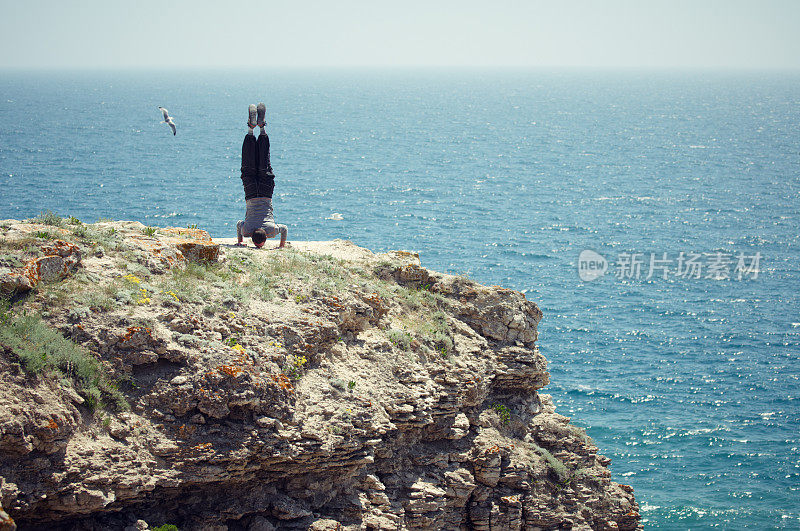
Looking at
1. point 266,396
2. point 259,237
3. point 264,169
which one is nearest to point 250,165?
point 264,169

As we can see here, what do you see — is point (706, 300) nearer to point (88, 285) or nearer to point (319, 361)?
point (319, 361)

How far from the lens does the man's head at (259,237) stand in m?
22.4

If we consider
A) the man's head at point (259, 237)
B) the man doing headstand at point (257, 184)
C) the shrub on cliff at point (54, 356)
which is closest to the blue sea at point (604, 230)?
the man's head at point (259, 237)

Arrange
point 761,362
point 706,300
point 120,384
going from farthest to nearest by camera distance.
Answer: point 706,300 < point 761,362 < point 120,384

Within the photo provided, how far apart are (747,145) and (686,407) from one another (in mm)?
113050

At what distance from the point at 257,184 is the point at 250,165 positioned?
0.67 metres

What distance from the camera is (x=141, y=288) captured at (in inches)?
675

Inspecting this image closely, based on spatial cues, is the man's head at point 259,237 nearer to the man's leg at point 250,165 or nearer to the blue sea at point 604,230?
the man's leg at point 250,165

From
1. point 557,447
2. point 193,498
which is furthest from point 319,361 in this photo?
point 557,447

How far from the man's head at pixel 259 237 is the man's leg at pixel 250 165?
1214 millimetres

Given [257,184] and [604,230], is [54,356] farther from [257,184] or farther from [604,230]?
[604,230]

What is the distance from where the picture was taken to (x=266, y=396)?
16344 mm

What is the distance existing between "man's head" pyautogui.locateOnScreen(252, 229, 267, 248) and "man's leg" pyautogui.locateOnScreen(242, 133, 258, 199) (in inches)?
47.8

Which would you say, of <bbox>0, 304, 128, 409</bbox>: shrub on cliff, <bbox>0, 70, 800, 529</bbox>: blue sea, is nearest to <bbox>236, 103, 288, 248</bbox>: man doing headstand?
<bbox>0, 304, 128, 409</bbox>: shrub on cliff
